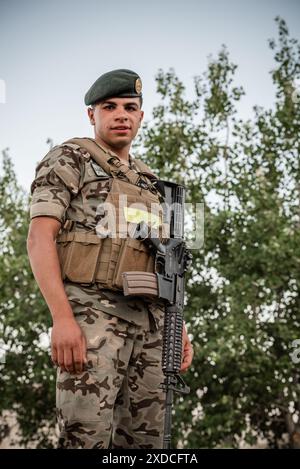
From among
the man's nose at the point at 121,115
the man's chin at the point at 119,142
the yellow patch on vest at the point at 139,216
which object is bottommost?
the yellow patch on vest at the point at 139,216

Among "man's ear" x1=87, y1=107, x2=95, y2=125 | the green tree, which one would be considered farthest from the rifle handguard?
the green tree

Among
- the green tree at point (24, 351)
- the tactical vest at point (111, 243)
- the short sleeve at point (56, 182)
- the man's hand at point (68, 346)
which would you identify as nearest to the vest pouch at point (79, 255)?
the tactical vest at point (111, 243)

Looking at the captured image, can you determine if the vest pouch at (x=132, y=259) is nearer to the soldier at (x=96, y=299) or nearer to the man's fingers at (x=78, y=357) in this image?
the soldier at (x=96, y=299)

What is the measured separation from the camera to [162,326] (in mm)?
2789

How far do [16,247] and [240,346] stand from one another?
457cm

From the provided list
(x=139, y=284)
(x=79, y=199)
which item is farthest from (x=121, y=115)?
(x=139, y=284)

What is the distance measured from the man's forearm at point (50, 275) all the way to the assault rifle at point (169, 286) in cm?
26

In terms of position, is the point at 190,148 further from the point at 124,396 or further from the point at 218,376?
the point at 124,396

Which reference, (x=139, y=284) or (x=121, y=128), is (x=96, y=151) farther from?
(x=139, y=284)

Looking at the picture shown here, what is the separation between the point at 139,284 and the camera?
2576 millimetres

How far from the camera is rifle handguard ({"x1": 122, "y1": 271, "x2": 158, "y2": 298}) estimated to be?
8.36 feet

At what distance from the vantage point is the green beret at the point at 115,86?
9.45 feet

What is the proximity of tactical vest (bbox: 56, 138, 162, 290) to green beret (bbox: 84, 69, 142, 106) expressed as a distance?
223mm
